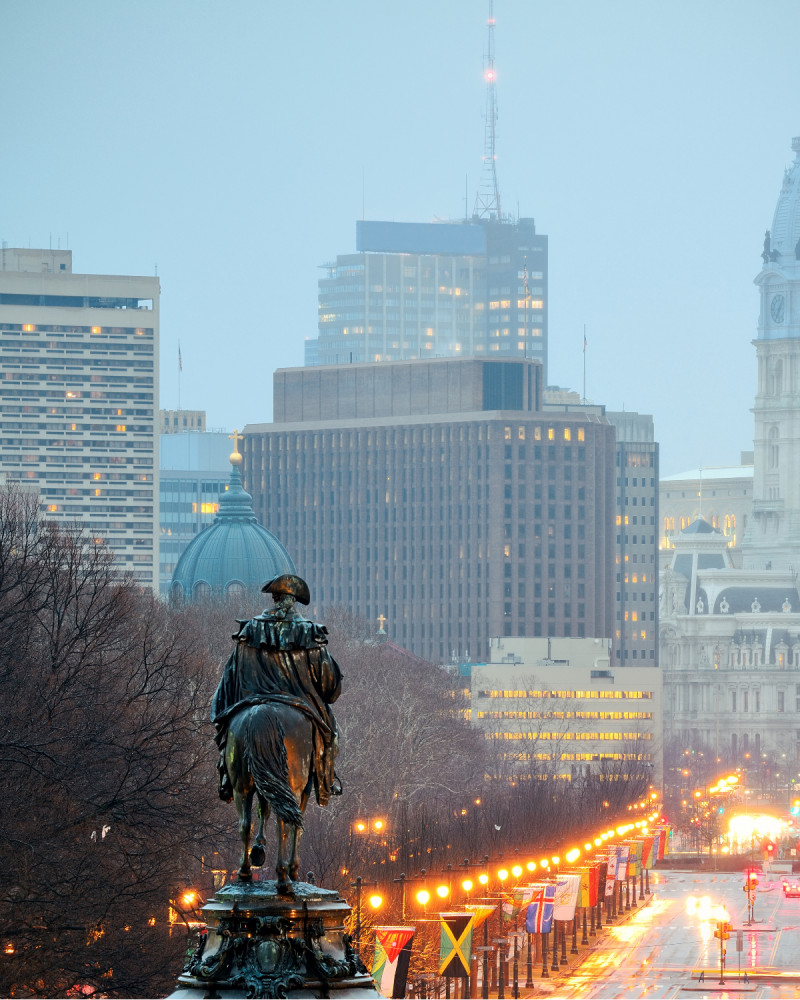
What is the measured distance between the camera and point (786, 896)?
17488 centimetres

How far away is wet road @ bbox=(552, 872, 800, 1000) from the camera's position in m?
108

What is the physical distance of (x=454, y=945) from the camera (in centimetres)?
7181

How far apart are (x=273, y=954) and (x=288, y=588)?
10.4 feet

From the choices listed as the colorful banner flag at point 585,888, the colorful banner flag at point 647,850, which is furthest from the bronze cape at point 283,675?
the colorful banner flag at point 647,850

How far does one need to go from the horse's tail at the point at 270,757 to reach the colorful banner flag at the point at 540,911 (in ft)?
270

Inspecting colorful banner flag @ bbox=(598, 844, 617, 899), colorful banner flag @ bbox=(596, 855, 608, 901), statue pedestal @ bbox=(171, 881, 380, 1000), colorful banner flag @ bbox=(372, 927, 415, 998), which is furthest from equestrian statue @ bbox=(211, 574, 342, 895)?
colorful banner flag @ bbox=(598, 844, 617, 899)

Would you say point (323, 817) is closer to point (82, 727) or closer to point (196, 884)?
point (196, 884)

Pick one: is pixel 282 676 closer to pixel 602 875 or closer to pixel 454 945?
pixel 454 945

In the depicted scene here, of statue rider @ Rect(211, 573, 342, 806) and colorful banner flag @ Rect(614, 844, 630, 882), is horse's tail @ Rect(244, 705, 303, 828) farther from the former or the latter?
colorful banner flag @ Rect(614, 844, 630, 882)

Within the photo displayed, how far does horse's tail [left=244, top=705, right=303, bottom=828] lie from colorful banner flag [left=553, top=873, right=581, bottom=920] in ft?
303

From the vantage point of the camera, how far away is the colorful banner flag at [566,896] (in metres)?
110

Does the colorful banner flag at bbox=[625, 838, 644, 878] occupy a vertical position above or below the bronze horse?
below

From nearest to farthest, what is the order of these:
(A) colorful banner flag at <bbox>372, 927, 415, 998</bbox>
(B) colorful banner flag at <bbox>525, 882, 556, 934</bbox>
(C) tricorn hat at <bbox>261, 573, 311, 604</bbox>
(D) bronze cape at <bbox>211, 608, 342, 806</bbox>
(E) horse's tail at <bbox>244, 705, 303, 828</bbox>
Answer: (E) horse's tail at <bbox>244, 705, 303, 828</bbox> → (D) bronze cape at <bbox>211, 608, 342, 806</bbox> → (C) tricorn hat at <bbox>261, 573, 311, 604</bbox> → (A) colorful banner flag at <bbox>372, 927, 415, 998</bbox> → (B) colorful banner flag at <bbox>525, 882, 556, 934</bbox>

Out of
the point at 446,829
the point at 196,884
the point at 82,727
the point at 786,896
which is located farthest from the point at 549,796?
the point at 82,727
